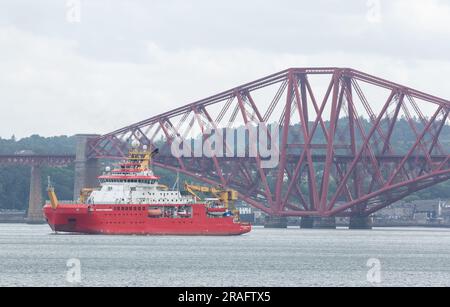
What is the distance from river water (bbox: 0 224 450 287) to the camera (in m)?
91.8

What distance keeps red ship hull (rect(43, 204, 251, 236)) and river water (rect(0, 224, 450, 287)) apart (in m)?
1.95

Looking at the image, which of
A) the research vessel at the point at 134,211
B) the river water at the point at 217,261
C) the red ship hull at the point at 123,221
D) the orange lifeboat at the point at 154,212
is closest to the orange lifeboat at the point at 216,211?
the research vessel at the point at 134,211

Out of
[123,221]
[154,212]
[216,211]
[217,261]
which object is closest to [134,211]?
[123,221]

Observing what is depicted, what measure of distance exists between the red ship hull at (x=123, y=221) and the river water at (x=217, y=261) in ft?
6.41

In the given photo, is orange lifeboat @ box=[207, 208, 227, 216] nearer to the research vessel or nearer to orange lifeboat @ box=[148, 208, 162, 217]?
the research vessel

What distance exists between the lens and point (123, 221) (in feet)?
505

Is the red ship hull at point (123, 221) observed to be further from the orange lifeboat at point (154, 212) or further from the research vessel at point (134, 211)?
the orange lifeboat at point (154, 212)

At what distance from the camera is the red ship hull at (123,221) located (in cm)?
15312

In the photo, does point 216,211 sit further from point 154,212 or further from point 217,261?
point 217,261

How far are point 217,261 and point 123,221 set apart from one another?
45.3 m

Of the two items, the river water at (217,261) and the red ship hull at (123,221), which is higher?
the red ship hull at (123,221)
